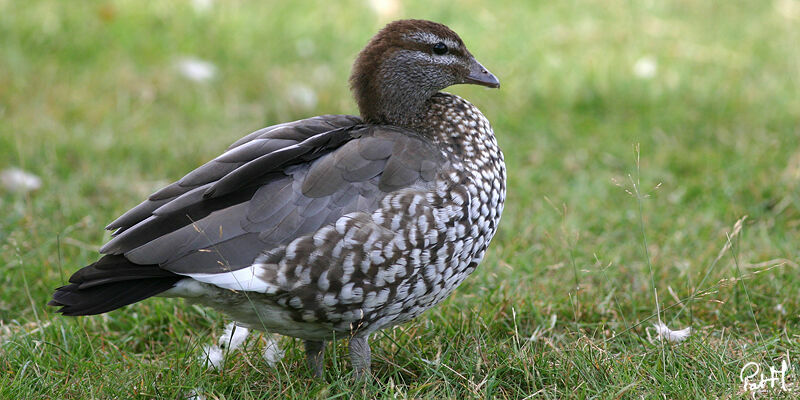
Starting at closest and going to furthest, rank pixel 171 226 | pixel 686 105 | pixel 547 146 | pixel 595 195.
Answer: pixel 171 226 < pixel 595 195 < pixel 547 146 < pixel 686 105

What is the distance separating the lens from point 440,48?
327cm

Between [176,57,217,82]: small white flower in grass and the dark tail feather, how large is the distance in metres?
3.45

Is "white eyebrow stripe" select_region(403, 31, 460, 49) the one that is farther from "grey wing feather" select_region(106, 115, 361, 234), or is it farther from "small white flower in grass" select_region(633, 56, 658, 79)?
"small white flower in grass" select_region(633, 56, 658, 79)

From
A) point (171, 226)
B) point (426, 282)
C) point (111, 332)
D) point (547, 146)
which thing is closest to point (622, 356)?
point (426, 282)

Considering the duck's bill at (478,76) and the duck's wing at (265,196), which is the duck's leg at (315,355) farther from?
the duck's bill at (478,76)

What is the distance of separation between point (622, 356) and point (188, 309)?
162cm

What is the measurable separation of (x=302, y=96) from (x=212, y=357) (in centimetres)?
302

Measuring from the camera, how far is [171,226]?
Result: 9.10ft

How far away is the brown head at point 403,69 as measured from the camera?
3211 mm

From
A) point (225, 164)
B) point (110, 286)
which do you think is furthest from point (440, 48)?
point (110, 286)

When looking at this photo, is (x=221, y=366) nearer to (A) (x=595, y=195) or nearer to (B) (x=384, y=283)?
(B) (x=384, y=283)

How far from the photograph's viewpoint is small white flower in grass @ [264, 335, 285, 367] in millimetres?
3047

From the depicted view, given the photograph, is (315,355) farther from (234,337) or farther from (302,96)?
(302,96)

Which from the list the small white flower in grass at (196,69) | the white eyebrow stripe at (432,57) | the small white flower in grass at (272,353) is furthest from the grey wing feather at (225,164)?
the small white flower in grass at (196,69)
